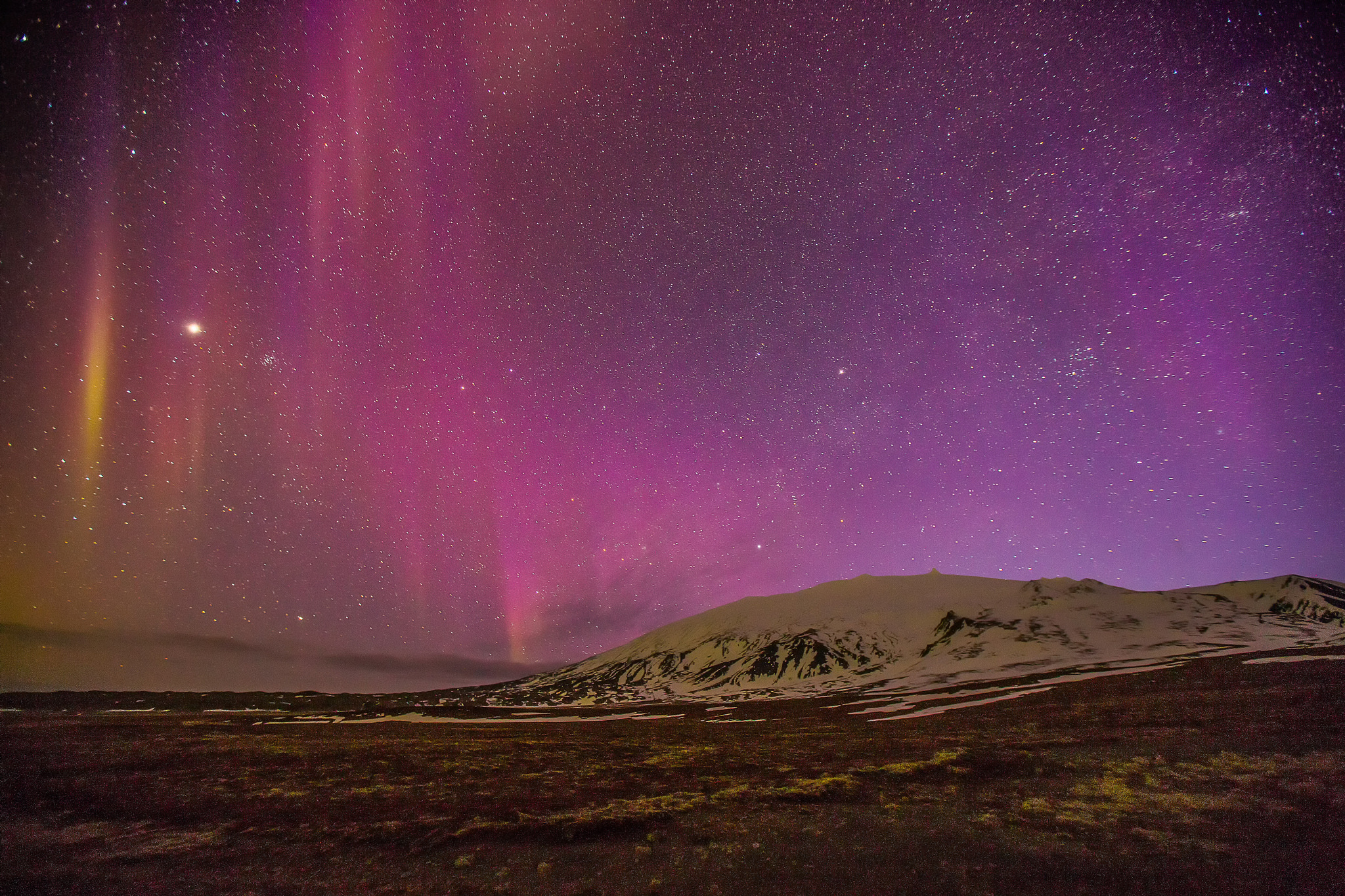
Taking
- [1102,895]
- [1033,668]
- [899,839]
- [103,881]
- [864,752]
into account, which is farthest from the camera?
[1033,668]

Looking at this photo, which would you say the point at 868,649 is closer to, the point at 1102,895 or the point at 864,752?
the point at 864,752

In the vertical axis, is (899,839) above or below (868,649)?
above

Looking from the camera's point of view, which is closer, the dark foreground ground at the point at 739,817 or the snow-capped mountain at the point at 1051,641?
the dark foreground ground at the point at 739,817

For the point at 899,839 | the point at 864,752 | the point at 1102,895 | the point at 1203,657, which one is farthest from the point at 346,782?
the point at 1203,657

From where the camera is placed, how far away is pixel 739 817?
1359 centimetres

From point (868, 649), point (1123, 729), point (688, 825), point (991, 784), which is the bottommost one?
point (868, 649)

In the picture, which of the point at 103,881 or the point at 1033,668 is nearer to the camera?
the point at 103,881

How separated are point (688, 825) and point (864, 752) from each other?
15.3 meters

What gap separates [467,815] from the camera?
14711mm

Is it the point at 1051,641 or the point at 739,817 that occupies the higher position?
the point at 739,817

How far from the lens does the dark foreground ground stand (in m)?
9.53

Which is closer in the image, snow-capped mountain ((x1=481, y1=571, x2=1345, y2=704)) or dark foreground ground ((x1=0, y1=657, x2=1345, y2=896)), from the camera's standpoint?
dark foreground ground ((x1=0, y1=657, x2=1345, y2=896))

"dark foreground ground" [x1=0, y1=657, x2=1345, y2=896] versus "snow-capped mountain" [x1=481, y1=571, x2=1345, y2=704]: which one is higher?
"dark foreground ground" [x1=0, y1=657, x2=1345, y2=896]

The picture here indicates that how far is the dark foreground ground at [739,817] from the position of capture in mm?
9531
